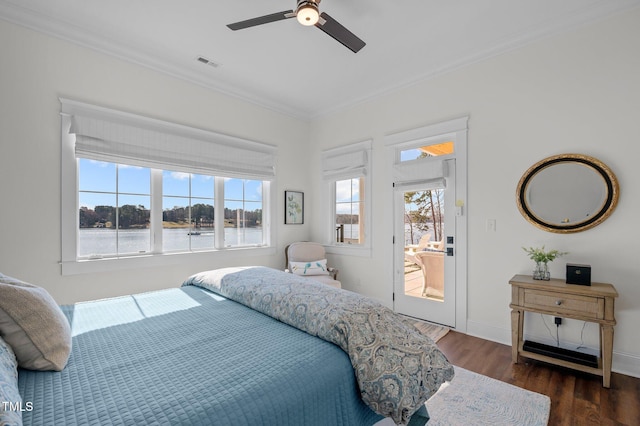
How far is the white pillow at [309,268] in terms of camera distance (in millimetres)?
3900

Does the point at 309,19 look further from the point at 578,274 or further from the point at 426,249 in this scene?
the point at 578,274

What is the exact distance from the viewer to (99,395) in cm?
95

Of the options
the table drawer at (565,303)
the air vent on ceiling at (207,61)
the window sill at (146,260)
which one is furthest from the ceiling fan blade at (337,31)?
the window sill at (146,260)

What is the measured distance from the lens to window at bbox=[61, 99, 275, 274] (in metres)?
2.78

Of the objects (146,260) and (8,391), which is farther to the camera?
(146,260)

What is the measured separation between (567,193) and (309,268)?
9.16 feet

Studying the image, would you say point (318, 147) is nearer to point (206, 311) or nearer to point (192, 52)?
point (192, 52)

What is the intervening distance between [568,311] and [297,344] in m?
2.25

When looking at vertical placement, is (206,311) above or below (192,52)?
below

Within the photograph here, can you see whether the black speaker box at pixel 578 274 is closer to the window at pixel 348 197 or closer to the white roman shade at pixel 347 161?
the window at pixel 348 197

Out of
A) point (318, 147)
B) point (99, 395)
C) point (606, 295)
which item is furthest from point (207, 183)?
point (606, 295)

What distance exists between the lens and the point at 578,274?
7.78ft

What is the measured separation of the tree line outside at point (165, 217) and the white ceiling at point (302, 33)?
152cm

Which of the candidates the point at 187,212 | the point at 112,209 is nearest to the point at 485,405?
the point at 187,212
